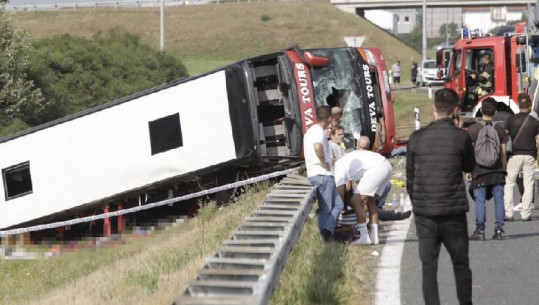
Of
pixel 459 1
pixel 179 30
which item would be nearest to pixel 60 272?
pixel 459 1

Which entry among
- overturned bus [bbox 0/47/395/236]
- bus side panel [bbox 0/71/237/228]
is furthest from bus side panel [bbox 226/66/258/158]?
bus side panel [bbox 0/71/237/228]

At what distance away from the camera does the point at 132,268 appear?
39.3ft

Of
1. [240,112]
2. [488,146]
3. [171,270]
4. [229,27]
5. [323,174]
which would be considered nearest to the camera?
[171,270]

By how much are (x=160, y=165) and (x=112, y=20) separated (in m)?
86.6

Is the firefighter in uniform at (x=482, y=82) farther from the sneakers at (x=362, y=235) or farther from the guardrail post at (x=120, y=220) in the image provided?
the sneakers at (x=362, y=235)

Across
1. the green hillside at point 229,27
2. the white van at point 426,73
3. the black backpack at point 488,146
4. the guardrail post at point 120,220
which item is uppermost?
the green hillside at point 229,27

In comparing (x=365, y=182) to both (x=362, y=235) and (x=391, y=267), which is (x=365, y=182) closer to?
(x=362, y=235)

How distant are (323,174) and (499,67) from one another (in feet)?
45.3

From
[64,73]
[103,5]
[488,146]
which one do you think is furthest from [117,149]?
[103,5]

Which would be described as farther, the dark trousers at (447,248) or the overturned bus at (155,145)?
the overturned bus at (155,145)

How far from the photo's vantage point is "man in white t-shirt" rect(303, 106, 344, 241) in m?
11.6

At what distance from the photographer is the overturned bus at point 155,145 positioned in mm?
18078

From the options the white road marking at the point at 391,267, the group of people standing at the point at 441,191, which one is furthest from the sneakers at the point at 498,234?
the group of people standing at the point at 441,191

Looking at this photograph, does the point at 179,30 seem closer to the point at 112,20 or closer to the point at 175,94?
the point at 112,20
